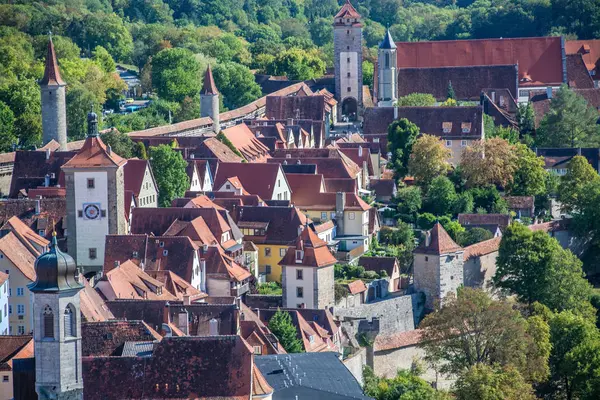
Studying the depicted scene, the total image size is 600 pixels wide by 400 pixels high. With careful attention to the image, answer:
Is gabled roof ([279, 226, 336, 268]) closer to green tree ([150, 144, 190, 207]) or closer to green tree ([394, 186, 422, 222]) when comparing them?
green tree ([150, 144, 190, 207])

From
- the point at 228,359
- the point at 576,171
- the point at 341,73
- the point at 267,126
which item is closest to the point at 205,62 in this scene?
the point at 341,73

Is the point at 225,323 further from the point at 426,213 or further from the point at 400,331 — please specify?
the point at 426,213

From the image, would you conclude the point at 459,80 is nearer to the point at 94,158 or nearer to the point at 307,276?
the point at 94,158

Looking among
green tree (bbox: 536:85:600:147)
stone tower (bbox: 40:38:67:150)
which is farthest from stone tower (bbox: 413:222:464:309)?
green tree (bbox: 536:85:600:147)

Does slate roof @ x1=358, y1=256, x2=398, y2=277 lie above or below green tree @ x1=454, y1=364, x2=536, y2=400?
above

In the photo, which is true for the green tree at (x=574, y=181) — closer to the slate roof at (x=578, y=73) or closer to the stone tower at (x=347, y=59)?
the stone tower at (x=347, y=59)

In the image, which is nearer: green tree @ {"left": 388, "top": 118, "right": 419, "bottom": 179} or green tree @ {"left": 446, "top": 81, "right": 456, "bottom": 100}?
green tree @ {"left": 388, "top": 118, "right": 419, "bottom": 179}

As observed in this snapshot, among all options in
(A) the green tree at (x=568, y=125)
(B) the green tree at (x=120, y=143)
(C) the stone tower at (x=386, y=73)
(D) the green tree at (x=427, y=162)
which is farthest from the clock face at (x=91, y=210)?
(C) the stone tower at (x=386, y=73)
